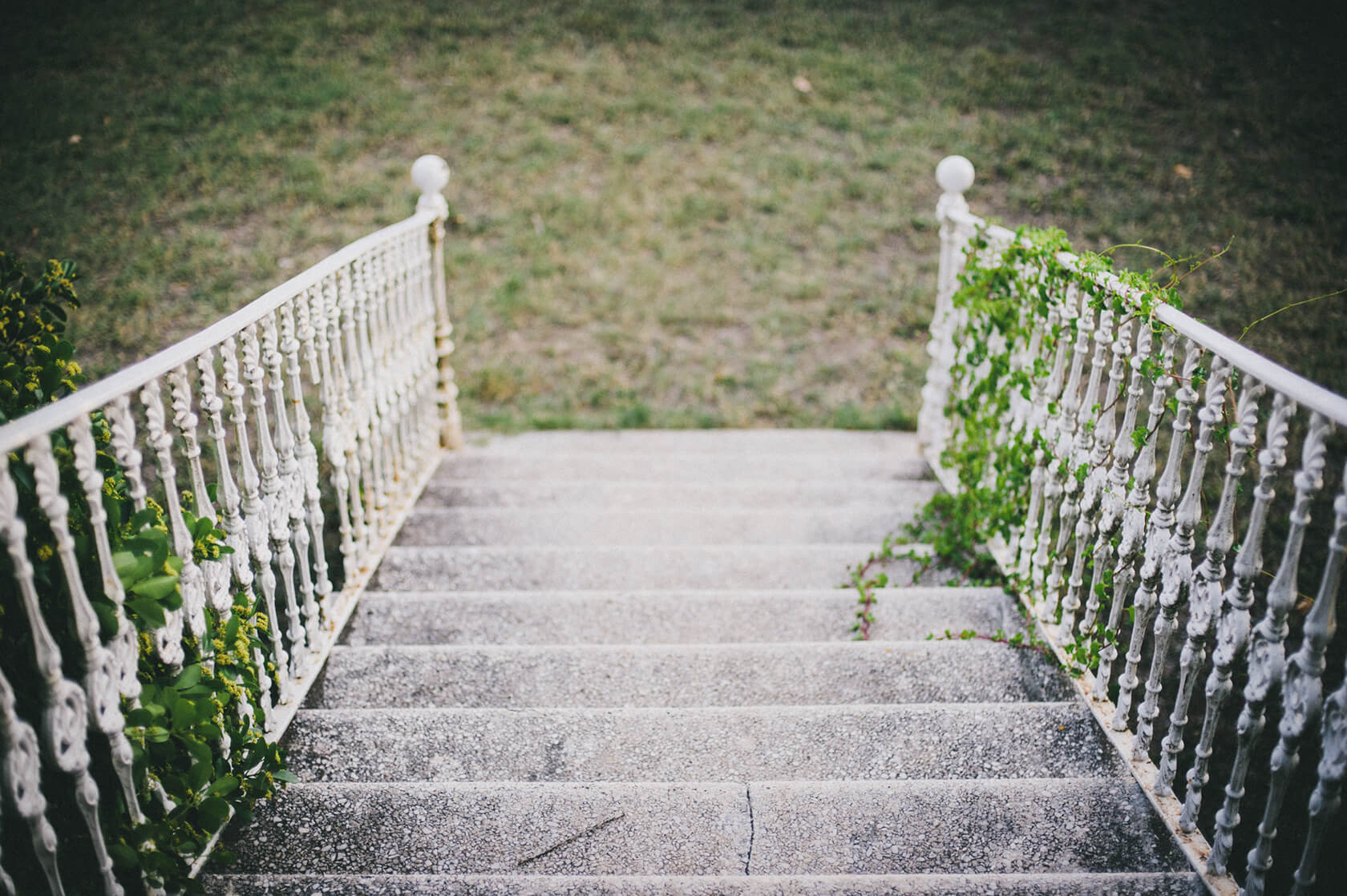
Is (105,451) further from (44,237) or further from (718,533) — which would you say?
(44,237)

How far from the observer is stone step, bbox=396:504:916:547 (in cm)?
372

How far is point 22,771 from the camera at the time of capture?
4.60ft

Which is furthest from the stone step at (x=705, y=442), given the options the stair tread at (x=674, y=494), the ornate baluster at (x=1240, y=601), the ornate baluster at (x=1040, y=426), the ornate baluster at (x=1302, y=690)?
the ornate baluster at (x=1302, y=690)

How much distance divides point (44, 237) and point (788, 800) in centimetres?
736

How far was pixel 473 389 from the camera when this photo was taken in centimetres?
611

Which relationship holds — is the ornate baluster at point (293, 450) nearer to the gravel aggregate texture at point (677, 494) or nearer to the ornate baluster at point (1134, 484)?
the gravel aggregate texture at point (677, 494)

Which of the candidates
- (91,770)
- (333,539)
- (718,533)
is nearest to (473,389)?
(333,539)

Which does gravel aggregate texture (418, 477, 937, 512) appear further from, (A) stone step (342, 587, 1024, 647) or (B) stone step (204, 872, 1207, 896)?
(B) stone step (204, 872, 1207, 896)

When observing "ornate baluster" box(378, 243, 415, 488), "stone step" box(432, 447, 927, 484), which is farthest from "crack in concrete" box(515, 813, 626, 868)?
"stone step" box(432, 447, 927, 484)

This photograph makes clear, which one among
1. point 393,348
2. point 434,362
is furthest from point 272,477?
point 434,362

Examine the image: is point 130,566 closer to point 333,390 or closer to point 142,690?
point 142,690

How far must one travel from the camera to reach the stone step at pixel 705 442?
201 inches

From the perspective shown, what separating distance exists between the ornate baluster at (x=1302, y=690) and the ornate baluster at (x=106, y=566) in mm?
2113

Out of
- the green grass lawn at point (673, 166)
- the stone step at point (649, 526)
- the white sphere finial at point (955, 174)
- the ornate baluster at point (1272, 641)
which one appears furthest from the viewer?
the green grass lawn at point (673, 166)
